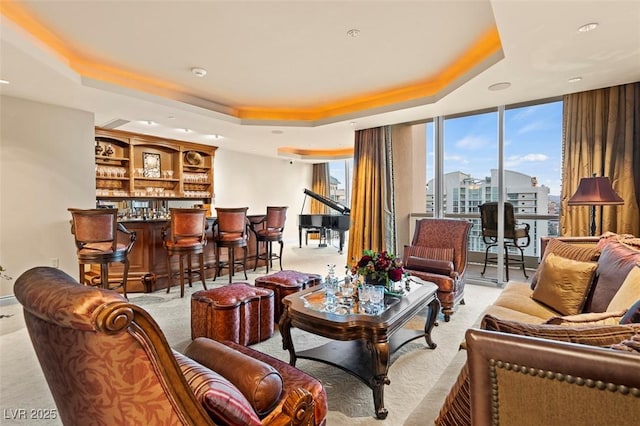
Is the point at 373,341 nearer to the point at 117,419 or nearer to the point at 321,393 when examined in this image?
the point at 321,393

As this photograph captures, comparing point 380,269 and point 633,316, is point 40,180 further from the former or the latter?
point 633,316

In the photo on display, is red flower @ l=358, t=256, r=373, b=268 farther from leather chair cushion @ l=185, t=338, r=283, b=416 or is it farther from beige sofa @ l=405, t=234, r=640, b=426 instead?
leather chair cushion @ l=185, t=338, r=283, b=416

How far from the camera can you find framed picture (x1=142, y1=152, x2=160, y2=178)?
6703mm

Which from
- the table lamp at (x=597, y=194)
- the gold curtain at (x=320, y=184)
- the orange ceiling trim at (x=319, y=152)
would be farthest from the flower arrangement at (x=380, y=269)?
the gold curtain at (x=320, y=184)

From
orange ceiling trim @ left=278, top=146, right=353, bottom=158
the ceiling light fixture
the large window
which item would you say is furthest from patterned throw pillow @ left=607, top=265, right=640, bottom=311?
the large window

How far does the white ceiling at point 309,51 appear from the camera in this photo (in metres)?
2.49

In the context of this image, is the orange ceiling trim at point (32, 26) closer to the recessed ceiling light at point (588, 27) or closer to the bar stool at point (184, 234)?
the bar stool at point (184, 234)

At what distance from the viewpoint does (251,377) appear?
1118 millimetres

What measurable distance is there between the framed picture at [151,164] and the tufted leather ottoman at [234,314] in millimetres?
4905

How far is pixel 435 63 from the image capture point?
3656 mm

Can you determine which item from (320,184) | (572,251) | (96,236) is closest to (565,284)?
(572,251)

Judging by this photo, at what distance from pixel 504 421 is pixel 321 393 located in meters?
0.81

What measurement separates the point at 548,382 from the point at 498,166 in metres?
4.76

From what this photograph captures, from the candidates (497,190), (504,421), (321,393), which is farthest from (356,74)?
(504,421)
